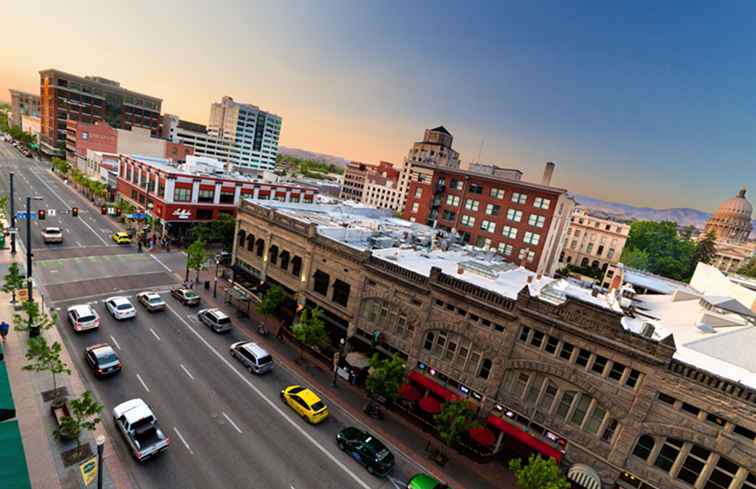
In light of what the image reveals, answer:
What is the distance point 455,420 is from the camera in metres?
22.0

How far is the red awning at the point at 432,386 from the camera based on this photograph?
87.3 ft

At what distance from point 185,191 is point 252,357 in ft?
139

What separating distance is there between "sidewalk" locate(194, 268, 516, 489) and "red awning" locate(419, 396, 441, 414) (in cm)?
210

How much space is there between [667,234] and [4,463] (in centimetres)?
14172

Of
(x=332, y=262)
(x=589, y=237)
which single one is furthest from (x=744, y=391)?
(x=589, y=237)

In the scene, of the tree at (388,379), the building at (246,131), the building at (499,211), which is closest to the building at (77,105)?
the building at (246,131)

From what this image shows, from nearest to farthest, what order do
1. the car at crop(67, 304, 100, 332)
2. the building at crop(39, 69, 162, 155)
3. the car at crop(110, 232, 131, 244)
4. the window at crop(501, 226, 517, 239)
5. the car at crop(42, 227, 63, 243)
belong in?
the car at crop(67, 304, 100, 332) → the car at crop(42, 227, 63, 243) → the car at crop(110, 232, 131, 244) → the window at crop(501, 226, 517, 239) → the building at crop(39, 69, 162, 155)

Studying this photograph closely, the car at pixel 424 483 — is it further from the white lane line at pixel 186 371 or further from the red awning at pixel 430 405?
the white lane line at pixel 186 371

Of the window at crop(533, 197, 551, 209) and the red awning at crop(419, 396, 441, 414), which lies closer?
the red awning at crop(419, 396, 441, 414)

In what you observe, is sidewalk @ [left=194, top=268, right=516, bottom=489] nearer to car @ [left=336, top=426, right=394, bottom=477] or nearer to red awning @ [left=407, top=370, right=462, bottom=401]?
car @ [left=336, top=426, right=394, bottom=477]

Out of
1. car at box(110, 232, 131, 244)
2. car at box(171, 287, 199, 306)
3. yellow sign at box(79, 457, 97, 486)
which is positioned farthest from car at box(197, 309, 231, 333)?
car at box(110, 232, 131, 244)

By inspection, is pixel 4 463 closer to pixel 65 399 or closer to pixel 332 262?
pixel 65 399

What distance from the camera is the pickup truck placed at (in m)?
19.2

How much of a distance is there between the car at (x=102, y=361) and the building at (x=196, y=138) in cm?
14545
